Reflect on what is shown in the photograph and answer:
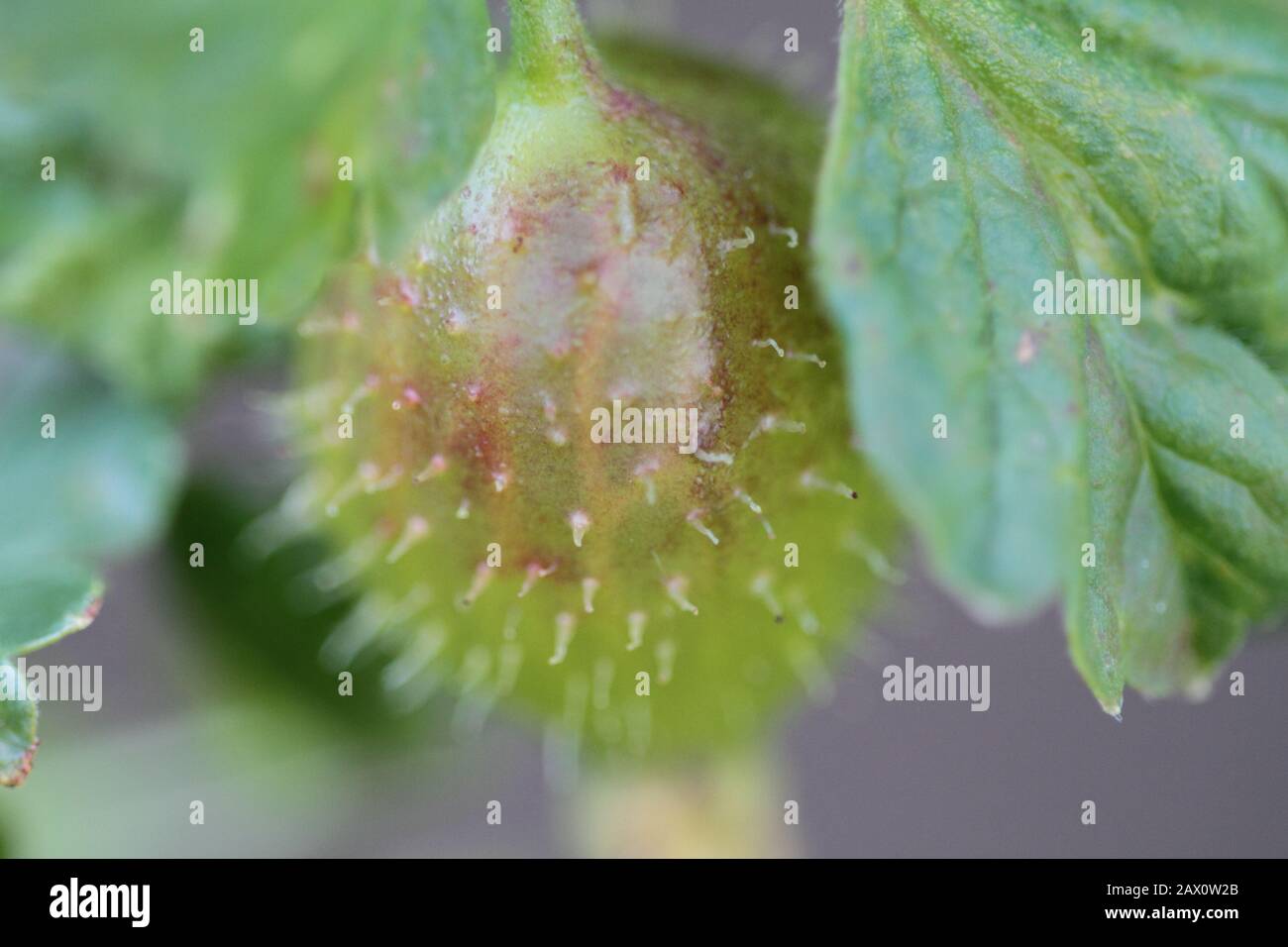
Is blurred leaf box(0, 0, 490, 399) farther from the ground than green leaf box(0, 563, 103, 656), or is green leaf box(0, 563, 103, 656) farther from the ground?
blurred leaf box(0, 0, 490, 399)

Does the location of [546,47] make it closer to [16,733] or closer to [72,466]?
[16,733]

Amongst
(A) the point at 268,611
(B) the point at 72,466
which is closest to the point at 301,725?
(A) the point at 268,611

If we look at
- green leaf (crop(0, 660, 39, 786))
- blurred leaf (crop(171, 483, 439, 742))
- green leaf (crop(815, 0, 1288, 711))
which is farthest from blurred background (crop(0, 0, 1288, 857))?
green leaf (crop(0, 660, 39, 786))

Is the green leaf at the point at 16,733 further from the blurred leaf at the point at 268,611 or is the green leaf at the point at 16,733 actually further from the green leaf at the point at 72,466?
the blurred leaf at the point at 268,611

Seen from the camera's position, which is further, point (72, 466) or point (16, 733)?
point (72, 466)

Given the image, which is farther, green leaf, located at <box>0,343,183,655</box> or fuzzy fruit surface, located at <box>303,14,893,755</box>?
green leaf, located at <box>0,343,183,655</box>

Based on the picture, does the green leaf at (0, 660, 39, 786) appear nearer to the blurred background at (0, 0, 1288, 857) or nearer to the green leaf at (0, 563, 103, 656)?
the green leaf at (0, 563, 103, 656)
